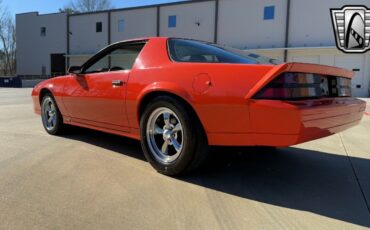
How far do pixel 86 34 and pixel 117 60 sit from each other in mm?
34047

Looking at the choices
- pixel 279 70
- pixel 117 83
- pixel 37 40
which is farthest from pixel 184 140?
pixel 37 40

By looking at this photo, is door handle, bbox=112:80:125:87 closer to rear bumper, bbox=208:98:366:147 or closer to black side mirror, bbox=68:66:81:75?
black side mirror, bbox=68:66:81:75

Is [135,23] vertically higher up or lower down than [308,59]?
higher up

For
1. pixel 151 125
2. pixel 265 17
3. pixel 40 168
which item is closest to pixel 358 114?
pixel 151 125

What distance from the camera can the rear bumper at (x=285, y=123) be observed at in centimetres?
276

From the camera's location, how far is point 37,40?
40.9 m

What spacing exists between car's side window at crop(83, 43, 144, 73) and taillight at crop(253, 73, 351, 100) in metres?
1.79

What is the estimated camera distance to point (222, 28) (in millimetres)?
28266

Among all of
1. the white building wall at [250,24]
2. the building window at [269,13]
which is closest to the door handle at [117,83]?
the white building wall at [250,24]

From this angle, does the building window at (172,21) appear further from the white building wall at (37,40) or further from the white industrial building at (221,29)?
the white building wall at (37,40)

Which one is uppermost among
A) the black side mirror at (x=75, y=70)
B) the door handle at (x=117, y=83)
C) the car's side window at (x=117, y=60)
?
the car's side window at (x=117, y=60)

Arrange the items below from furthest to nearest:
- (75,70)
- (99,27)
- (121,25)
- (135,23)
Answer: (99,27), (121,25), (135,23), (75,70)

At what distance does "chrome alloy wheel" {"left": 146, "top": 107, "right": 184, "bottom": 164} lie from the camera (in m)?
3.49

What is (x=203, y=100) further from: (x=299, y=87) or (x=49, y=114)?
(x=49, y=114)
